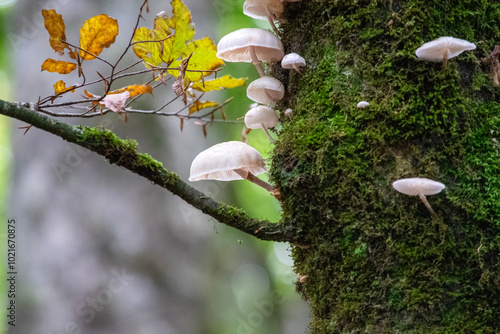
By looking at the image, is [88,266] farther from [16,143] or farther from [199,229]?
[16,143]

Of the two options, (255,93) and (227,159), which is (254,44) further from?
(227,159)

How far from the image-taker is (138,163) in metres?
1.53

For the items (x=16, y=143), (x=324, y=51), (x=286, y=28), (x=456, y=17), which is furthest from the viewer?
(x=16, y=143)

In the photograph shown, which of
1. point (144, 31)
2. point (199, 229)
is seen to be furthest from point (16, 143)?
point (144, 31)

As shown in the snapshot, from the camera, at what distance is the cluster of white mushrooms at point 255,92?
6.16 feet

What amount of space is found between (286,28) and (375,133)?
2.55 ft

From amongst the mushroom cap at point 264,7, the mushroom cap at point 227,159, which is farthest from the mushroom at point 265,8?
the mushroom cap at point 227,159

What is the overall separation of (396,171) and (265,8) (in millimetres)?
1019

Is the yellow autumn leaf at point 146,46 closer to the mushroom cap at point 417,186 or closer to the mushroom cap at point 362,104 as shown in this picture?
the mushroom cap at point 362,104

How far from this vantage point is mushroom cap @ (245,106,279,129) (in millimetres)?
2117

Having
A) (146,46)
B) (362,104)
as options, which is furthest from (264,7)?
(362,104)

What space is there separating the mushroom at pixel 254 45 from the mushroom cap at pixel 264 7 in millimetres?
119

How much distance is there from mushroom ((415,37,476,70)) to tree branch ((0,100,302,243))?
83 cm

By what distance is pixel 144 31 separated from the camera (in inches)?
73.1
